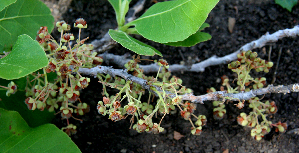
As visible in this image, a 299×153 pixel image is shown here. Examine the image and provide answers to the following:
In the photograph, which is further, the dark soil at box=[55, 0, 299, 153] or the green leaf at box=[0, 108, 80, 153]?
the dark soil at box=[55, 0, 299, 153]

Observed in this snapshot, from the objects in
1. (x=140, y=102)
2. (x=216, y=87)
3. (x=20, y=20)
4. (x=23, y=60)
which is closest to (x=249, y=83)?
(x=216, y=87)

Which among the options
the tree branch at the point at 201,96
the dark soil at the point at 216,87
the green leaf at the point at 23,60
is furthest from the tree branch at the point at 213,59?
the green leaf at the point at 23,60

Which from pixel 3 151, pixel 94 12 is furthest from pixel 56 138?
pixel 94 12

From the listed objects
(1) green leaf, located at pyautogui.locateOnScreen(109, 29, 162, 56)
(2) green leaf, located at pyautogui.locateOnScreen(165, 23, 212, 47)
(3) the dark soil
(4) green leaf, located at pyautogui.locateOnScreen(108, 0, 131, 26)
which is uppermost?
(4) green leaf, located at pyautogui.locateOnScreen(108, 0, 131, 26)

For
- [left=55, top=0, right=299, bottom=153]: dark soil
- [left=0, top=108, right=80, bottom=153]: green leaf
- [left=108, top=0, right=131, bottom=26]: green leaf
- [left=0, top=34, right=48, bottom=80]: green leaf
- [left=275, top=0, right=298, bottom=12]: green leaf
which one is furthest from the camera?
[left=275, top=0, right=298, bottom=12]: green leaf

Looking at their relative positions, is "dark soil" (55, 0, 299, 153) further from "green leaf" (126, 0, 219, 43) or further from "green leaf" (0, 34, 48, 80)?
"green leaf" (0, 34, 48, 80)

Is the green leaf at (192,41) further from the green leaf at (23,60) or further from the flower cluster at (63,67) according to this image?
the green leaf at (23,60)

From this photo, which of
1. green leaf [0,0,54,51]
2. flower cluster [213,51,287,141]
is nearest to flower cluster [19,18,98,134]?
green leaf [0,0,54,51]

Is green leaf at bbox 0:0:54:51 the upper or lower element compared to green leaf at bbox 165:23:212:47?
upper
